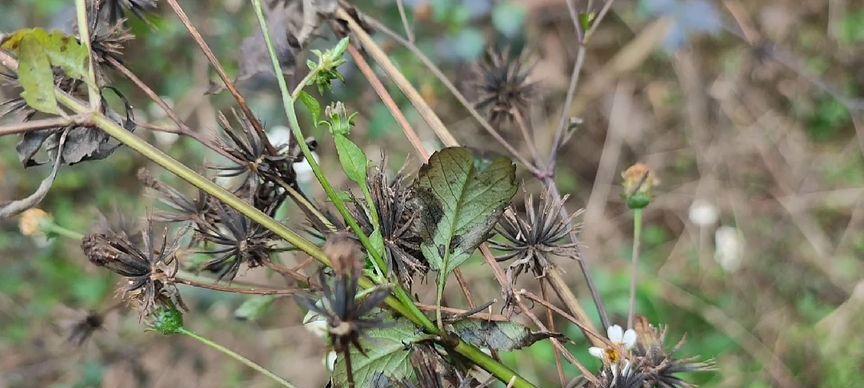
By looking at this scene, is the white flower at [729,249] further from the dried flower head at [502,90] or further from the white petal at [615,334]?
the white petal at [615,334]

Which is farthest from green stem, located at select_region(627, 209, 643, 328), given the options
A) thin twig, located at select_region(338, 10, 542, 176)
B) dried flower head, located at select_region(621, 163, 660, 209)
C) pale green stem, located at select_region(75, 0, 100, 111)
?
pale green stem, located at select_region(75, 0, 100, 111)

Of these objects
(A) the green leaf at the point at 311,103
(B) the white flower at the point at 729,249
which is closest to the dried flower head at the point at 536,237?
(A) the green leaf at the point at 311,103

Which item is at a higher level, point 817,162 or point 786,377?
point 817,162

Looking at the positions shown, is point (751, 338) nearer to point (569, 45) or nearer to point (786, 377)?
point (786, 377)

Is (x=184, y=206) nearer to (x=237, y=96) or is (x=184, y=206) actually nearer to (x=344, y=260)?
(x=237, y=96)

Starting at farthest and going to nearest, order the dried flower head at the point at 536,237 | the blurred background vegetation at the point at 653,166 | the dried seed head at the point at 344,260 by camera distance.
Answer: the blurred background vegetation at the point at 653,166 → the dried flower head at the point at 536,237 → the dried seed head at the point at 344,260

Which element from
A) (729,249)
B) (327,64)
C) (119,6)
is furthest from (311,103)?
(729,249)

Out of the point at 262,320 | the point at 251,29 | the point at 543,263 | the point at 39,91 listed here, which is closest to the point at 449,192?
the point at 543,263
